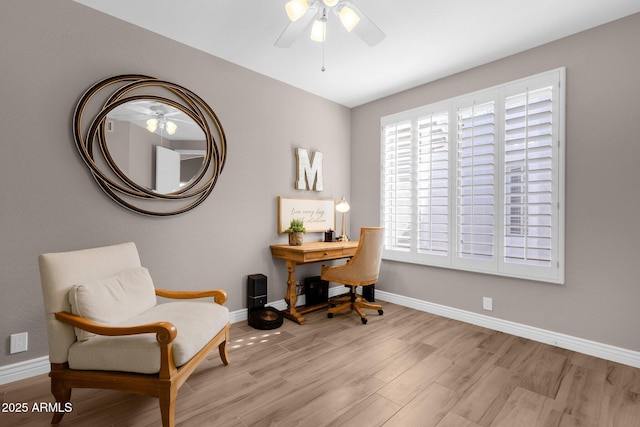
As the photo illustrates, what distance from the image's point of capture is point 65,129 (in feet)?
7.44

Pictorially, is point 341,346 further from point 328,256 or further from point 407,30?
point 407,30

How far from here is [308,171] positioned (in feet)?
12.7

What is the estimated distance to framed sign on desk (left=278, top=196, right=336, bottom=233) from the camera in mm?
3635

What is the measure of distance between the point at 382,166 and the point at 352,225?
0.96 metres

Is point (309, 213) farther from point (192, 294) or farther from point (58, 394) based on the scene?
point (58, 394)

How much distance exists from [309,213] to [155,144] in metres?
1.88

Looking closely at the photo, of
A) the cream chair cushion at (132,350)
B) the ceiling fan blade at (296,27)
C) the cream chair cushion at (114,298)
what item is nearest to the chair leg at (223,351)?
the cream chair cushion at (132,350)

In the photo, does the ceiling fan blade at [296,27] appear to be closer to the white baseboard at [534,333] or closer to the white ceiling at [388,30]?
the white ceiling at [388,30]

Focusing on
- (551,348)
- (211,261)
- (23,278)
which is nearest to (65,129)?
(23,278)

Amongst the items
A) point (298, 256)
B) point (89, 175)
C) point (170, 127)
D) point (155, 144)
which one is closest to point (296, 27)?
point (170, 127)

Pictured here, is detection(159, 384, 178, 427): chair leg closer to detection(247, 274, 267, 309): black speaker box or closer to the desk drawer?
detection(247, 274, 267, 309): black speaker box

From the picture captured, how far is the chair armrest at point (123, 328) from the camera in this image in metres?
1.56

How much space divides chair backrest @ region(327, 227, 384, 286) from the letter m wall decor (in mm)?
1065

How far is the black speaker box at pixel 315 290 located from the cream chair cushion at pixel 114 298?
1.90m
